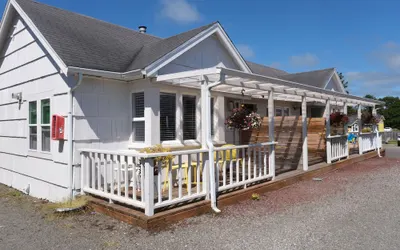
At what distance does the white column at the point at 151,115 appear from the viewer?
22.7 ft

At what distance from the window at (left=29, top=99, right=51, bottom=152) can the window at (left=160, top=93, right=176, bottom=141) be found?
Result: 2792mm

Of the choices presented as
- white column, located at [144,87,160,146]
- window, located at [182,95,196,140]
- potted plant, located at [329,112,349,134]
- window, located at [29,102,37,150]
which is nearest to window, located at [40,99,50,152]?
window, located at [29,102,37,150]

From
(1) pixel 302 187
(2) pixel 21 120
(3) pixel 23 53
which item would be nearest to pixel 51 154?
(2) pixel 21 120

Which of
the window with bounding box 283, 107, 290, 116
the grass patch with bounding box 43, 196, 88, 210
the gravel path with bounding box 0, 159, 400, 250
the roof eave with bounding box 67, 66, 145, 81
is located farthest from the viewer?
the window with bounding box 283, 107, 290, 116

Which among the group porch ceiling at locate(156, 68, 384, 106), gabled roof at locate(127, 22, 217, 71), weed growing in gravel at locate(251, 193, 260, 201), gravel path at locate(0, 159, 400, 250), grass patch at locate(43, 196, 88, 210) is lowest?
gravel path at locate(0, 159, 400, 250)

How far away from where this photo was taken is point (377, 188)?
24.4 ft

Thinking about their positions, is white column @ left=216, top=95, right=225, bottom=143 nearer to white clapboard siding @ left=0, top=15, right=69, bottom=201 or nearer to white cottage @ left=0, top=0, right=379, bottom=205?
white cottage @ left=0, top=0, right=379, bottom=205

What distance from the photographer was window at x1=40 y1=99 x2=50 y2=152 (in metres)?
7.29

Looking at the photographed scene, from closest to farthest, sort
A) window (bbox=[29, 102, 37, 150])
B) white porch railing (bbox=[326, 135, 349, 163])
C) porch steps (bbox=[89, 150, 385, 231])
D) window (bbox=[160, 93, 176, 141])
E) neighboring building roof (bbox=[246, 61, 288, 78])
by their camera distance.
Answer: porch steps (bbox=[89, 150, 385, 231])
window (bbox=[160, 93, 176, 141])
window (bbox=[29, 102, 37, 150])
white porch railing (bbox=[326, 135, 349, 163])
neighboring building roof (bbox=[246, 61, 288, 78])

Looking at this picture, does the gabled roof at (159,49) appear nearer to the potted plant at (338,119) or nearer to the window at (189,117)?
the window at (189,117)

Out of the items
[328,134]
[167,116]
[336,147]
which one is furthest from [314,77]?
[167,116]

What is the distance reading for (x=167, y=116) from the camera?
297 inches

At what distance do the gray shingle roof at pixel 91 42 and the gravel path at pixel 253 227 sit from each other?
10.9ft

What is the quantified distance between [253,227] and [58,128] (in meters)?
4.62
